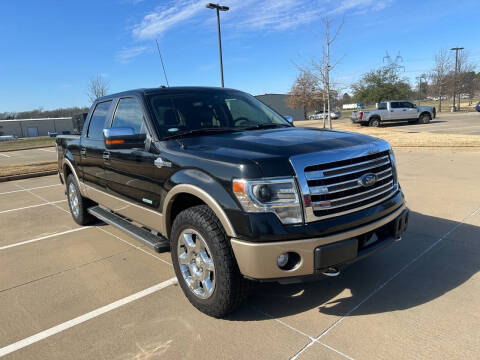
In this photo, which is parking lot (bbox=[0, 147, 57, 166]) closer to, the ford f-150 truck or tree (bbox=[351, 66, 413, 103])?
the ford f-150 truck

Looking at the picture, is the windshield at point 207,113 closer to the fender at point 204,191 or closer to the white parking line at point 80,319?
the fender at point 204,191

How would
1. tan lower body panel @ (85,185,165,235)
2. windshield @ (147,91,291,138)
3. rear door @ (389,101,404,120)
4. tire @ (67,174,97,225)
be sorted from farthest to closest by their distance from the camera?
rear door @ (389,101,404,120) → tire @ (67,174,97,225) → windshield @ (147,91,291,138) → tan lower body panel @ (85,185,165,235)

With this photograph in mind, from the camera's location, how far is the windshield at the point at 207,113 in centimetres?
350

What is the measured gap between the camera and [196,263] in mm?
2873

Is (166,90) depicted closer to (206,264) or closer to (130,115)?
(130,115)

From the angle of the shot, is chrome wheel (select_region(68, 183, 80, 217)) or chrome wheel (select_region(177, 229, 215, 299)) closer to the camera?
chrome wheel (select_region(177, 229, 215, 299))

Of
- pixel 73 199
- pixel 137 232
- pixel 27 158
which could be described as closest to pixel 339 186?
pixel 137 232

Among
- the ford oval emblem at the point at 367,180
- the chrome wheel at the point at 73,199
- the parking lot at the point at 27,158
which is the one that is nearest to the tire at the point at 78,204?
the chrome wheel at the point at 73,199

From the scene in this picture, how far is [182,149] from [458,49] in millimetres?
52365

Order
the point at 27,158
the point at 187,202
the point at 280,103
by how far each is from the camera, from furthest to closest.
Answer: the point at 280,103, the point at 27,158, the point at 187,202

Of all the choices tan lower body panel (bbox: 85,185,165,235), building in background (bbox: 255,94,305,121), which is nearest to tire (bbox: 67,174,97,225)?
tan lower body panel (bbox: 85,185,165,235)

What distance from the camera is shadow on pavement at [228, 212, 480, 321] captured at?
9.43 ft

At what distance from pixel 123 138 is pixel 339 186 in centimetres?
203

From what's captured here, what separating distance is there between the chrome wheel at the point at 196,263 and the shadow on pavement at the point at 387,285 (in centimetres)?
35
